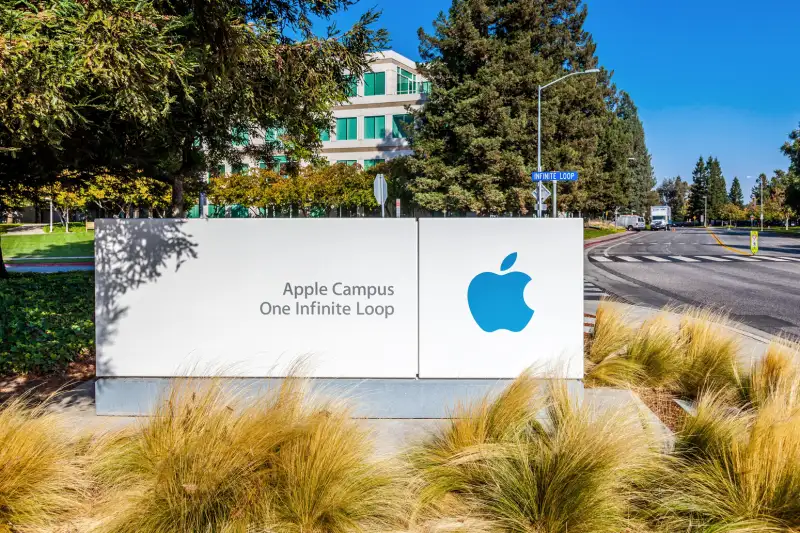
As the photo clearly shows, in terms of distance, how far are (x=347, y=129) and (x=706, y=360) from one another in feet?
199

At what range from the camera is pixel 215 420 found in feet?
11.8

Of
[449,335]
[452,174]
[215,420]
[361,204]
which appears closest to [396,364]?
[449,335]

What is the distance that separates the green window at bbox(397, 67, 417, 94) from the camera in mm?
62625

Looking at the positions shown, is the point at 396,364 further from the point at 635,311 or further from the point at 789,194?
the point at 789,194

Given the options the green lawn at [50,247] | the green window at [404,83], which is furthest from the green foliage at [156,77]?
the green window at [404,83]

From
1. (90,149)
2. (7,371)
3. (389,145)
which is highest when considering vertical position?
(389,145)

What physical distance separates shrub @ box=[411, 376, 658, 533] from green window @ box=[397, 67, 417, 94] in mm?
61781

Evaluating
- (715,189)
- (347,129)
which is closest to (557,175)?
(347,129)

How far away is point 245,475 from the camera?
3.22 metres

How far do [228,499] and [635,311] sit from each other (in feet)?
30.7

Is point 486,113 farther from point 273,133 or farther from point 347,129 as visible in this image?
point 347,129

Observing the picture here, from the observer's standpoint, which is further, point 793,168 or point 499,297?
point 793,168

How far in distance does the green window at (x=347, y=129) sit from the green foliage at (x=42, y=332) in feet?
186

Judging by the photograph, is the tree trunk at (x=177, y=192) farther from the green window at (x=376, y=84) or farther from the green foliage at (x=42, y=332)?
the green window at (x=376, y=84)
